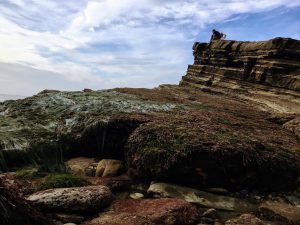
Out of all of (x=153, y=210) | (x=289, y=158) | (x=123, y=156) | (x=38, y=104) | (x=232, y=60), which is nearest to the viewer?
(x=153, y=210)

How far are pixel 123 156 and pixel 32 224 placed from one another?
34.0 feet

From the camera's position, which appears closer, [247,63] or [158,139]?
[158,139]

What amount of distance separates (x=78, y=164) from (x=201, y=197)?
286 inches

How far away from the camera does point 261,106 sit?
32500 mm

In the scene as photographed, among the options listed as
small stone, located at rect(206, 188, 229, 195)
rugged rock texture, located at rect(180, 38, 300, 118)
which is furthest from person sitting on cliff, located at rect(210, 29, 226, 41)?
small stone, located at rect(206, 188, 229, 195)

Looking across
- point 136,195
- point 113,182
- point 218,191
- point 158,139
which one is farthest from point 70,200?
point 218,191

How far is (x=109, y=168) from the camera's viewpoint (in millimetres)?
18703

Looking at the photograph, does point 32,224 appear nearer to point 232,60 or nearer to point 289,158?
point 289,158

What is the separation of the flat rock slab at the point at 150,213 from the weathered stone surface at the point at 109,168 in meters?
3.63

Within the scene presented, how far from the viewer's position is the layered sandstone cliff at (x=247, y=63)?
33.9m

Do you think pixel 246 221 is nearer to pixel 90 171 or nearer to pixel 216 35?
pixel 90 171

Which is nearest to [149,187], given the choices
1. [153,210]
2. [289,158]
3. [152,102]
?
[153,210]

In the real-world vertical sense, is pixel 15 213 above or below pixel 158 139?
below

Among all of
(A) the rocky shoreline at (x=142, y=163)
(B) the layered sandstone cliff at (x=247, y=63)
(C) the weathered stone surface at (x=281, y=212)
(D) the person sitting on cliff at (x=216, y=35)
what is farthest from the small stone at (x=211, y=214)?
(D) the person sitting on cliff at (x=216, y=35)
